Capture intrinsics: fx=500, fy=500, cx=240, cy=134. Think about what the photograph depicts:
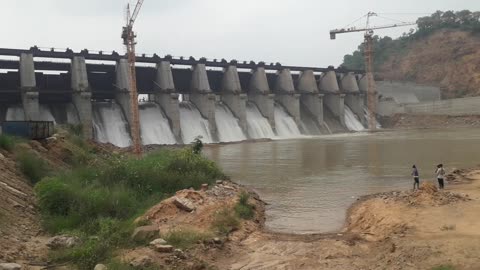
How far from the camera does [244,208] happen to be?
14414 millimetres

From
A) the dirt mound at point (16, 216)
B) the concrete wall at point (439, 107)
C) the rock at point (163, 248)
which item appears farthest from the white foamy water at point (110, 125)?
the concrete wall at point (439, 107)

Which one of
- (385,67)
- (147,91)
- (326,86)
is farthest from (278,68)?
(385,67)

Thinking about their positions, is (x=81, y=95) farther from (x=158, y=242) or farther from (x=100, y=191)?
(x=158, y=242)

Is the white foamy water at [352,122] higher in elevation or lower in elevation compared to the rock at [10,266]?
higher

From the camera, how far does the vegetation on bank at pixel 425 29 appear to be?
277 feet

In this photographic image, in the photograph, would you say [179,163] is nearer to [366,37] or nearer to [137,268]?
[137,268]

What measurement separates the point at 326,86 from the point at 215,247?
53.9 metres

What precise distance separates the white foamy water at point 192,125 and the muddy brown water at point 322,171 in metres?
3.48

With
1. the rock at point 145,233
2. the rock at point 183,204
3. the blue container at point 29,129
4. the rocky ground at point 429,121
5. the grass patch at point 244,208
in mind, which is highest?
the blue container at point 29,129

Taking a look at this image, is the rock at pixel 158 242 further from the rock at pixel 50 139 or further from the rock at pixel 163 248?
the rock at pixel 50 139

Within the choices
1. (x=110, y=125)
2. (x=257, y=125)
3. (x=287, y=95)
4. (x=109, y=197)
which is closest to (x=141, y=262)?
(x=109, y=197)

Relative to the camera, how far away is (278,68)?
185ft

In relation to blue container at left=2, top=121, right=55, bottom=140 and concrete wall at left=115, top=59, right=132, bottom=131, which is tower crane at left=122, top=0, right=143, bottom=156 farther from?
blue container at left=2, top=121, right=55, bottom=140

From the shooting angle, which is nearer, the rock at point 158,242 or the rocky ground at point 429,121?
the rock at point 158,242
